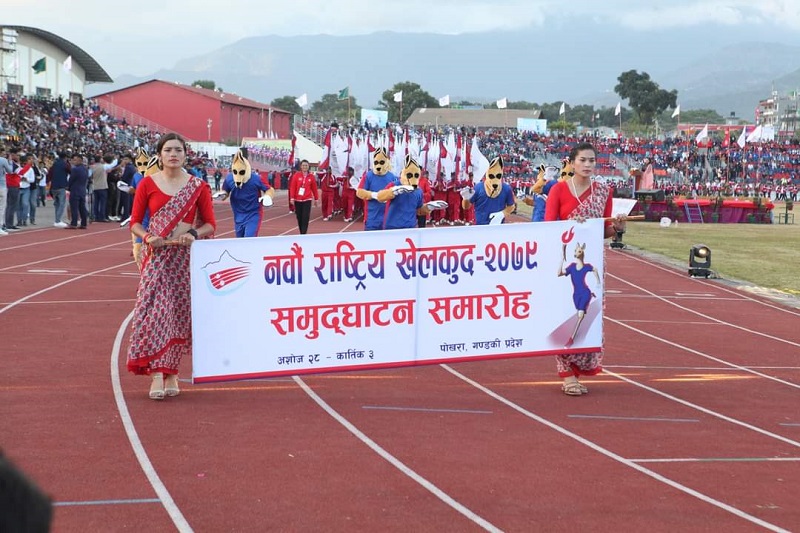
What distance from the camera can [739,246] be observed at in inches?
1089

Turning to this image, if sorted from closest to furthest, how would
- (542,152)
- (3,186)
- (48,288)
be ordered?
(48,288) < (3,186) < (542,152)

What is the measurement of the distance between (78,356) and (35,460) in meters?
3.26

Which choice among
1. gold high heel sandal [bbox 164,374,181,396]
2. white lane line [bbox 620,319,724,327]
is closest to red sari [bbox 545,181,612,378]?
gold high heel sandal [bbox 164,374,181,396]

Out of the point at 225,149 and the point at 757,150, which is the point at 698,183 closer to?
the point at 757,150

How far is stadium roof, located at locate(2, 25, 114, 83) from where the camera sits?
55875 mm

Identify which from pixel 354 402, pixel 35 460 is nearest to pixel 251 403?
pixel 354 402

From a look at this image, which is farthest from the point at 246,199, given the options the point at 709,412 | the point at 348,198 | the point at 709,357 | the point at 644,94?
the point at 644,94

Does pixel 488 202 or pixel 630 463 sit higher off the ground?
pixel 488 202

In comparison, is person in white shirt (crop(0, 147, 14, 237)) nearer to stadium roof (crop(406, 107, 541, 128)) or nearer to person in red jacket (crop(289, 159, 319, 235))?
person in red jacket (crop(289, 159, 319, 235))

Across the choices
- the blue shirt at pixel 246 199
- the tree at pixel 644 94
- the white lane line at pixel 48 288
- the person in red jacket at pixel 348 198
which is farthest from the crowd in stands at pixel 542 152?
the tree at pixel 644 94

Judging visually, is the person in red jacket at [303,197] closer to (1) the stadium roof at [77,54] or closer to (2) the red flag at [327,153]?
(2) the red flag at [327,153]

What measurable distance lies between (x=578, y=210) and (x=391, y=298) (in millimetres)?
1688

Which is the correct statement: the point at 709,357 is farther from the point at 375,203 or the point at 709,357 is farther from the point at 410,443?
the point at 410,443

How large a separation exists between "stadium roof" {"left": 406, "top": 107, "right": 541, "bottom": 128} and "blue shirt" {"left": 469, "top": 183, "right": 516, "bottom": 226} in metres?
102
